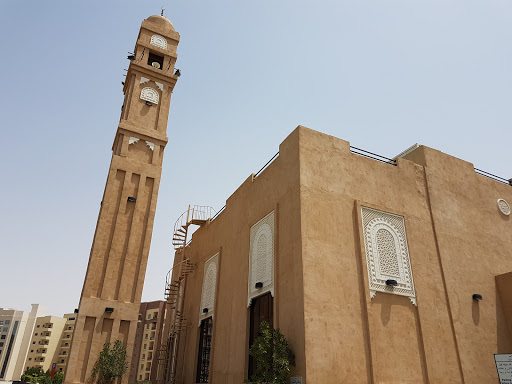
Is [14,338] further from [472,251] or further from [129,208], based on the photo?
[472,251]

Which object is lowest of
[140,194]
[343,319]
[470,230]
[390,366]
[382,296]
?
[390,366]

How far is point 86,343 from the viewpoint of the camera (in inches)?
620

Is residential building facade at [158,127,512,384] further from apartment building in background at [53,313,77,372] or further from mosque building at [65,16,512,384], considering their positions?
apartment building in background at [53,313,77,372]

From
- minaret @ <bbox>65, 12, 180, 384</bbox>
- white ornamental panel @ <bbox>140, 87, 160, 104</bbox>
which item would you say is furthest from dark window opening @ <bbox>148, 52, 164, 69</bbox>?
white ornamental panel @ <bbox>140, 87, 160, 104</bbox>

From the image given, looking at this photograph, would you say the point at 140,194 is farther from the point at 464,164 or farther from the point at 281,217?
the point at 464,164

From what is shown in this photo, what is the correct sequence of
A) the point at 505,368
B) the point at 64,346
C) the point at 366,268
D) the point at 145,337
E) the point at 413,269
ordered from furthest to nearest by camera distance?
the point at 64,346
the point at 145,337
the point at 413,269
the point at 366,268
the point at 505,368

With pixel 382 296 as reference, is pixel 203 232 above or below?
above

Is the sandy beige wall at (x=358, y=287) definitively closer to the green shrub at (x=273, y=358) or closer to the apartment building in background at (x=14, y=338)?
the green shrub at (x=273, y=358)

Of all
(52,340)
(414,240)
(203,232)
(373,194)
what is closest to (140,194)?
(203,232)

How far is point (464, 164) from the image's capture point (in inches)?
632

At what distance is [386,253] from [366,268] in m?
1.09

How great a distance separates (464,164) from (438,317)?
23.0 ft

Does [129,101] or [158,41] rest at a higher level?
[158,41]

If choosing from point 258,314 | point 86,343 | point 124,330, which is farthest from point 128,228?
point 258,314
